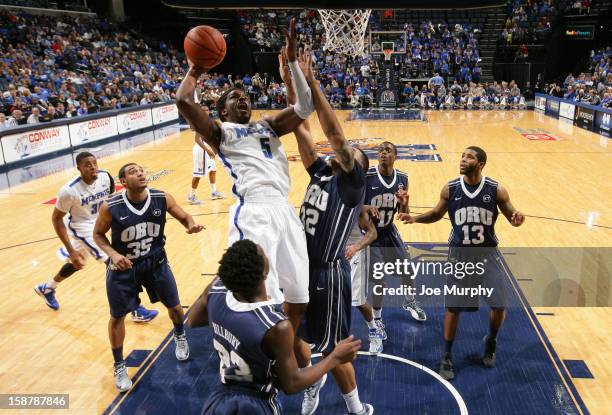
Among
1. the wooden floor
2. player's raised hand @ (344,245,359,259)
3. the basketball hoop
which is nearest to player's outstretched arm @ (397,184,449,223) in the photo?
player's raised hand @ (344,245,359,259)

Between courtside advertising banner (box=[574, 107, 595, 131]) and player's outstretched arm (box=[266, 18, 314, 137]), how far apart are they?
17.8m

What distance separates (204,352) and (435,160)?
32.2 ft

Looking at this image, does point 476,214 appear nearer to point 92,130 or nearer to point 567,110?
point 92,130

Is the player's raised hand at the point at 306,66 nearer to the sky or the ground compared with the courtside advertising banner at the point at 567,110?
nearer to the sky

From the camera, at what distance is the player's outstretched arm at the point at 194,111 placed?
3045mm

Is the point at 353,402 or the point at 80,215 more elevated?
the point at 80,215

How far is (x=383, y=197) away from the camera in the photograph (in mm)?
4984

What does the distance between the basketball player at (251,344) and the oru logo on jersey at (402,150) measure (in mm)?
10874

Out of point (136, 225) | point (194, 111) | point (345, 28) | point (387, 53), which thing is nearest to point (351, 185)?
point (194, 111)

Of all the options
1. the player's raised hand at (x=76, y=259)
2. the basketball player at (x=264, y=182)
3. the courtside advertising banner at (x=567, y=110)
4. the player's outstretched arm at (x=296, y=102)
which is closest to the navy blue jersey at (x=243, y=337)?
the basketball player at (x=264, y=182)

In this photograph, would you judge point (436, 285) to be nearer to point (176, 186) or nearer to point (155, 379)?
point (155, 379)

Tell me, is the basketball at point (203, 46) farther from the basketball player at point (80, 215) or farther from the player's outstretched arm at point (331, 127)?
the basketball player at point (80, 215)

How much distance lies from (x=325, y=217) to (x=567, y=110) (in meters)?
20.3

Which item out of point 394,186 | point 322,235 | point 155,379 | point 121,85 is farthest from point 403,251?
point 121,85
